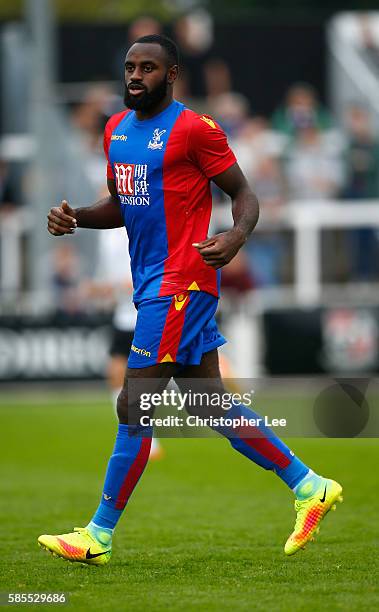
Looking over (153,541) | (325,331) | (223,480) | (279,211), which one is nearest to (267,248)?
(279,211)

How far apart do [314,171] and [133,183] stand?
14193 mm

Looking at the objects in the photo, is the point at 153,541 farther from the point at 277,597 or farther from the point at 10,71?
the point at 10,71

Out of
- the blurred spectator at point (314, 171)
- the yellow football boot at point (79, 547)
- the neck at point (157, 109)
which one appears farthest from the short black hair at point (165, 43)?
the blurred spectator at point (314, 171)

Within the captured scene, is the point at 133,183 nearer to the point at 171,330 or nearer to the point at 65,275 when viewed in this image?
the point at 171,330

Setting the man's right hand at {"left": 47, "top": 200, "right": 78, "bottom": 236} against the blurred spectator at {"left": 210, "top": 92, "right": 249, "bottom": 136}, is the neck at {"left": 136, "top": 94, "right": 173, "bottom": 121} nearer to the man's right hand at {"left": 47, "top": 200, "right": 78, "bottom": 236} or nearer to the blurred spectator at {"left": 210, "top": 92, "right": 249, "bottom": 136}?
the man's right hand at {"left": 47, "top": 200, "right": 78, "bottom": 236}

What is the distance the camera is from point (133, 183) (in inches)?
248

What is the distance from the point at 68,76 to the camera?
24266mm

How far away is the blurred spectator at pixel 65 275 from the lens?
17781mm

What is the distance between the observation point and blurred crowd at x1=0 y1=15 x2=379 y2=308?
64.2 ft

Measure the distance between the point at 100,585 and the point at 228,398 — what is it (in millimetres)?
1090

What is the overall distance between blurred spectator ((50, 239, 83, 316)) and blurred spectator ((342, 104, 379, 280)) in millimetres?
4133

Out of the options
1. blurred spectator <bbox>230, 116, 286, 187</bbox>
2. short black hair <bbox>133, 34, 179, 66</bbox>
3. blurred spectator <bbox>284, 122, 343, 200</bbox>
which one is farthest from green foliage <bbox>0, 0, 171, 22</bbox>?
short black hair <bbox>133, 34, 179, 66</bbox>

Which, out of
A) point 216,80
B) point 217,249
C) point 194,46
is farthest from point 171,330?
point 194,46

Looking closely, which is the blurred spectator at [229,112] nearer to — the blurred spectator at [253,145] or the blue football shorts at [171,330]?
the blurred spectator at [253,145]
